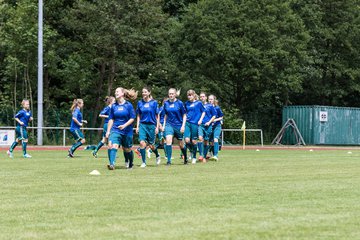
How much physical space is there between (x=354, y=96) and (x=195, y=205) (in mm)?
46847

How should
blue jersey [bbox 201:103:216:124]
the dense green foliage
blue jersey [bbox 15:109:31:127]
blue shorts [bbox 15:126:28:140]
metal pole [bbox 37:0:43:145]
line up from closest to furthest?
blue jersey [bbox 201:103:216:124]
blue jersey [bbox 15:109:31:127]
blue shorts [bbox 15:126:28:140]
metal pole [bbox 37:0:43:145]
the dense green foliage

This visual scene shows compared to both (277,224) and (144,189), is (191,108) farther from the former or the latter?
(277,224)

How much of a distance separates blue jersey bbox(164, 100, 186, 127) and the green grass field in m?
4.43

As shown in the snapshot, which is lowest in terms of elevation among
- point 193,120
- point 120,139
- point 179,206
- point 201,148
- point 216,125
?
point 179,206

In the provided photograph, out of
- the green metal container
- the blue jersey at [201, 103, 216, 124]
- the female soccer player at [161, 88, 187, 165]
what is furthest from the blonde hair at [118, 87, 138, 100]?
the green metal container

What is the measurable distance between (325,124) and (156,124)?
29428 millimetres

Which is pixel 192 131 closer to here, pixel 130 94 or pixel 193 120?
pixel 193 120

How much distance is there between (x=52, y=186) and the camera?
13.6 meters

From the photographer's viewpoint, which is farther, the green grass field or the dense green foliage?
the dense green foliage

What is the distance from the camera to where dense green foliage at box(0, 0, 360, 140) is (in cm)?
4225

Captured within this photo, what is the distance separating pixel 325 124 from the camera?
48.0 m

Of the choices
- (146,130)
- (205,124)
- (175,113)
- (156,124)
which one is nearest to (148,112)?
→ (146,130)

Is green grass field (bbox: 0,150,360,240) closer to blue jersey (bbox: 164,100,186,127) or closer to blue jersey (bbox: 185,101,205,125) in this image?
blue jersey (bbox: 164,100,186,127)

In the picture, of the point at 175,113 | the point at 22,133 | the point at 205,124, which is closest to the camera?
the point at 175,113
